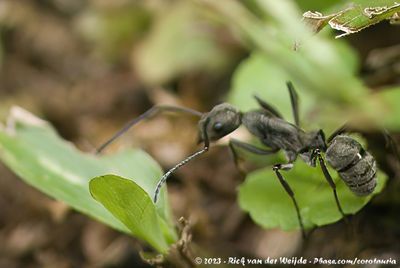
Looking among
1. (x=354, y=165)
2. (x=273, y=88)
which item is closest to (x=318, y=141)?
(x=354, y=165)

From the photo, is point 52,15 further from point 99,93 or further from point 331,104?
point 331,104

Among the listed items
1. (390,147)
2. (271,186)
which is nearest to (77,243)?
(271,186)

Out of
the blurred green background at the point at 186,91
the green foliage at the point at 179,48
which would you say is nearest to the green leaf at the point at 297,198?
the blurred green background at the point at 186,91

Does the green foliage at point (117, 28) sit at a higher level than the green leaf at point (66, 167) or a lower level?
lower

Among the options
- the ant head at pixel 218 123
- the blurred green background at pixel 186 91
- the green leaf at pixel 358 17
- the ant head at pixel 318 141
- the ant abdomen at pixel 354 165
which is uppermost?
the green leaf at pixel 358 17

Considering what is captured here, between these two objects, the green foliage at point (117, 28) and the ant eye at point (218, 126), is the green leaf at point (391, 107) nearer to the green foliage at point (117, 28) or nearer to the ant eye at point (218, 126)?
the ant eye at point (218, 126)

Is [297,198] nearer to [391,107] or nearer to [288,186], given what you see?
[288,186]
